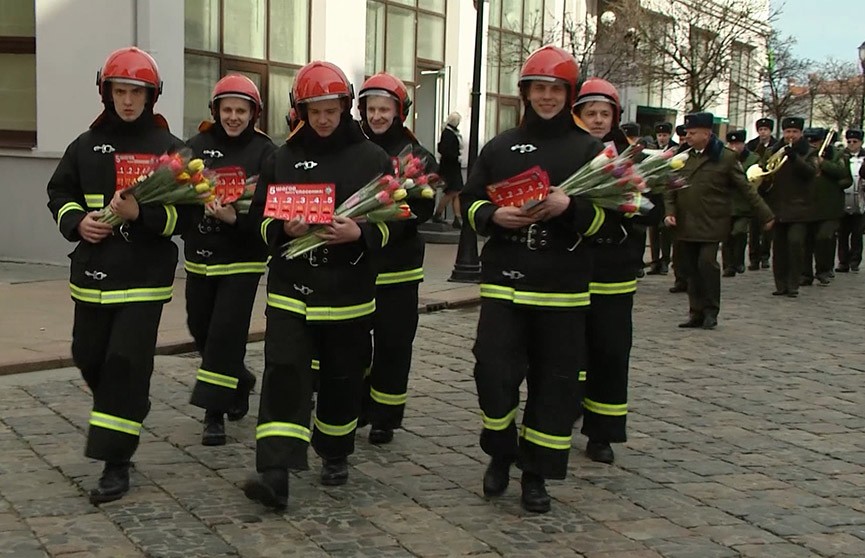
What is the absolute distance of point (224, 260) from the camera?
21.9ft

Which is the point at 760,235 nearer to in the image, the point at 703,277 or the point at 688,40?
the point at 703,277

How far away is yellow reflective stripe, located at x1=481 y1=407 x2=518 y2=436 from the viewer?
217 inches

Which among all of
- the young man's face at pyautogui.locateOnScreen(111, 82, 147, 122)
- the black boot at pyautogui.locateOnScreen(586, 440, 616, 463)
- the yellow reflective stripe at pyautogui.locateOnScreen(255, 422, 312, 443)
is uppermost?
the young man's face at pyautogui.locateOnScreen(111, 82, 147, 122)

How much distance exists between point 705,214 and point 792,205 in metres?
4.01

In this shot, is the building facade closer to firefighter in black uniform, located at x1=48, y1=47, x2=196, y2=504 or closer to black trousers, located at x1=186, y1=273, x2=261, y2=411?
black trousers, located at x1=186, y1=273, x2=261, y2=411

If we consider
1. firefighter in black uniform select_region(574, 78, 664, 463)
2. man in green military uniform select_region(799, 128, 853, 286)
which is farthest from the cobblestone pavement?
man in green military uniform select_region(799, 128, 853, 286)

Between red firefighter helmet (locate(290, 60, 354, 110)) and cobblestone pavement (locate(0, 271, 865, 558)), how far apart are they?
1901 mm

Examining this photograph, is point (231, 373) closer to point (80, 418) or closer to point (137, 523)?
point (80, 418)

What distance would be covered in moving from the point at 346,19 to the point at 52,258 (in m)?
6.41

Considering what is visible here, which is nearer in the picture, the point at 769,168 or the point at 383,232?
the point at 383,232

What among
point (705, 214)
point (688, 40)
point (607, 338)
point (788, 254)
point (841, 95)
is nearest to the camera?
point (607, 338)

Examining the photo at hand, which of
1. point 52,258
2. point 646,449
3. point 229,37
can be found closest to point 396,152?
point 646,449

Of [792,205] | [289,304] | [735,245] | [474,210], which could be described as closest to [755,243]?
[735,245]

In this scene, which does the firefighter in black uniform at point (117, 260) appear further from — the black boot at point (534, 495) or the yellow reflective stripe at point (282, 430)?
the black boot at point (534, 495)
